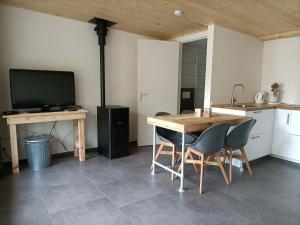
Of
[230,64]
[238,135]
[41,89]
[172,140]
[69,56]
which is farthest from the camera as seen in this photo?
[230,64]

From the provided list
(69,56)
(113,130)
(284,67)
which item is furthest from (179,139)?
(284,67)

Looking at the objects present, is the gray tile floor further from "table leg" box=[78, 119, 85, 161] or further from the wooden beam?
the wooden beam

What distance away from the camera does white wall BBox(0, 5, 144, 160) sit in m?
3.22

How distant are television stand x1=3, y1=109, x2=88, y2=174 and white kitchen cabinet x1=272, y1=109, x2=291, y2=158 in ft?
10.6

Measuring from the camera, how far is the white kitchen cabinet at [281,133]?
11.8 ft

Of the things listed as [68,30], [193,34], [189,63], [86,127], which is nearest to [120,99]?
[86,127]

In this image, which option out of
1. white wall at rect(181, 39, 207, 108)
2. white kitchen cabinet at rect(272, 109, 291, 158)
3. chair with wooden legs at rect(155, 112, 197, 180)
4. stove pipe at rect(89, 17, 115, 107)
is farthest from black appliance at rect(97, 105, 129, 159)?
white kitchen cabinet at rect(272, 109, 291, 158)

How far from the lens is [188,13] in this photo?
3205 millimetres

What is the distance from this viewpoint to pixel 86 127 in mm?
4004

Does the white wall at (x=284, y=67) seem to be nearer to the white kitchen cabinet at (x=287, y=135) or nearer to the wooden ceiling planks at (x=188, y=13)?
the wooden ceiling planks at (x=188, y=13)

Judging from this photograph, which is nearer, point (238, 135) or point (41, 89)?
point (238, 135)

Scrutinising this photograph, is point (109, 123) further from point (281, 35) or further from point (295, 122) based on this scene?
point (281, 35)

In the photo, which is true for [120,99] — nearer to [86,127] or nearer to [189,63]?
[86,127]

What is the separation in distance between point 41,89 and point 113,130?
126 cm
